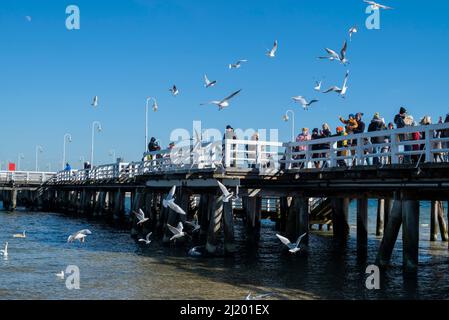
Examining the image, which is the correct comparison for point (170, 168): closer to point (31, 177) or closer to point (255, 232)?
point (255, 232)

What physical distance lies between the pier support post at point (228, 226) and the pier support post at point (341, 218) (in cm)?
705

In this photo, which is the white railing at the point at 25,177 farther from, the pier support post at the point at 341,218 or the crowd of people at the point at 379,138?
the crowd of people at the point at 379,138

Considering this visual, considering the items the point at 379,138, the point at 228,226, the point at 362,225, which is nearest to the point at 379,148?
the point at 379,138

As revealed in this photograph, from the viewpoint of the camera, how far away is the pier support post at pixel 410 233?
14.6 metres

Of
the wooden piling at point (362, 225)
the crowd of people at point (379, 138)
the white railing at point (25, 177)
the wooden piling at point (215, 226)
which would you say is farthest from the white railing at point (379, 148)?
the white railing at point (25, 177)

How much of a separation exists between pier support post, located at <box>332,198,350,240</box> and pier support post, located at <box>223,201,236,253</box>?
7046mm

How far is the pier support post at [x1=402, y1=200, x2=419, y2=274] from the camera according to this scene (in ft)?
47.8

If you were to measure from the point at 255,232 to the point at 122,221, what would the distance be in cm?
1148

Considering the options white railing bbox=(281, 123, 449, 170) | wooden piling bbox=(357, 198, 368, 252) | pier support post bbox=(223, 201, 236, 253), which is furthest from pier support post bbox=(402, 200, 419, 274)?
wooden piling bbox=(357, 198, 368, 252)

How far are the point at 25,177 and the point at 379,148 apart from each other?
44.3m

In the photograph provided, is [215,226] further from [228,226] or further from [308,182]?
[308,182]

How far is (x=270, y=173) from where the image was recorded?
1833 cm

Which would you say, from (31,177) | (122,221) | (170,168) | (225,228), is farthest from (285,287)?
(31,177)

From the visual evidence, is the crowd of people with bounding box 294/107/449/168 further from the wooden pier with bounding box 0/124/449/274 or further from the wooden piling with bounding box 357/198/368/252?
the wooden piling with bounding box 357/198/368/252
